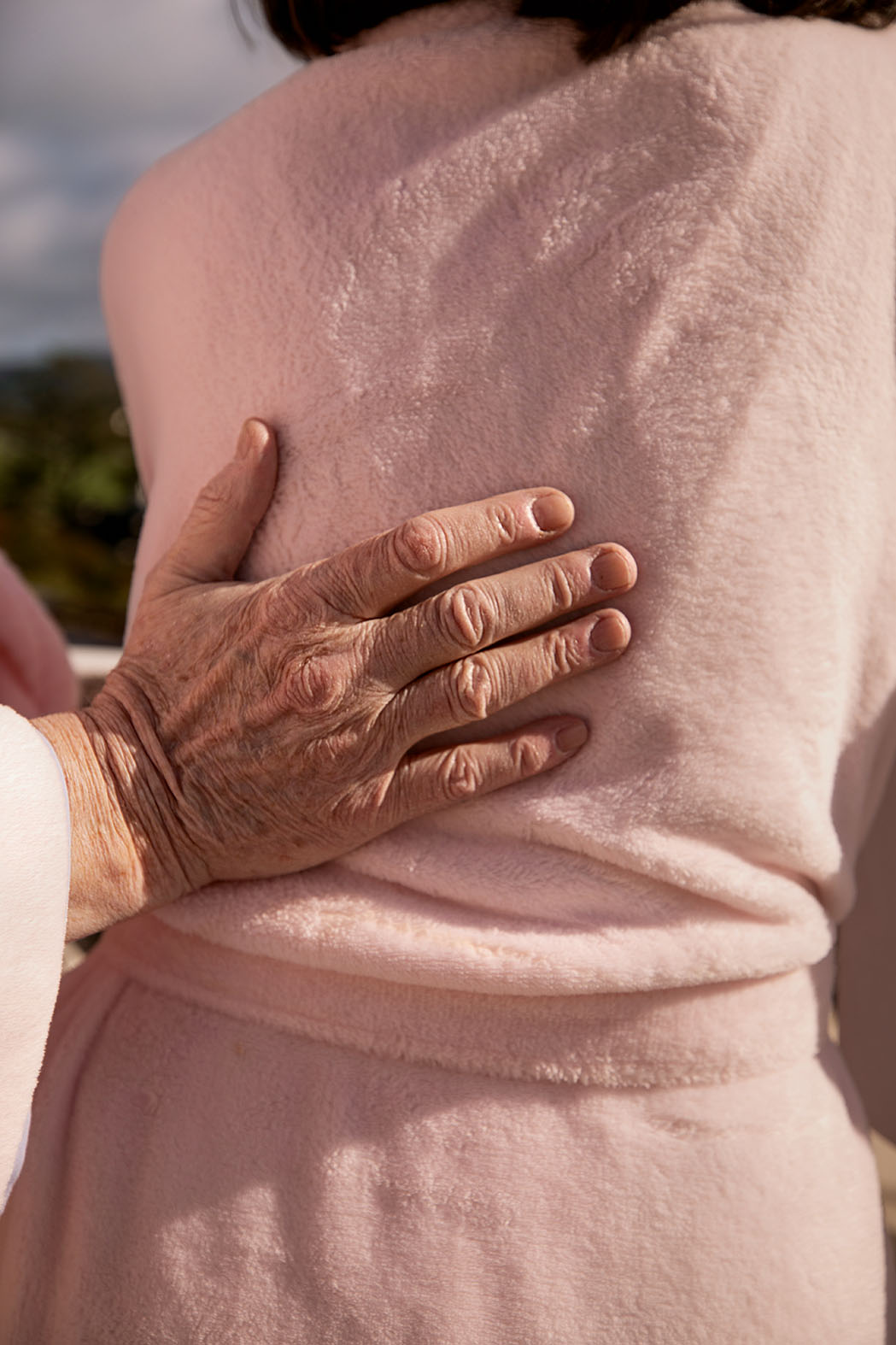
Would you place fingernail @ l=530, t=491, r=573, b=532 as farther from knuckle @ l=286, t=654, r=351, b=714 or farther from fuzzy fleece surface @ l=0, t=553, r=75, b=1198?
fuzzy fleece surface @ l=0, t=553, r=75, b=1198

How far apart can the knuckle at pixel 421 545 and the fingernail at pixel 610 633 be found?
108 millimetres

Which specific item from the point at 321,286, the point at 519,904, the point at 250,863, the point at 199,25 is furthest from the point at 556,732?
the point at 199,25

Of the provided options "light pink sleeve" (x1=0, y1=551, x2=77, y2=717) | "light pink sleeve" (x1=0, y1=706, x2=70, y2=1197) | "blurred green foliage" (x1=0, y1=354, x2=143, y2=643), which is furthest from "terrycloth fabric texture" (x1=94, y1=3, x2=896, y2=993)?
"blurred green foliage" (x1=0, y1=354, x2=143, y2=643)

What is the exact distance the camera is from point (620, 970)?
643 mm

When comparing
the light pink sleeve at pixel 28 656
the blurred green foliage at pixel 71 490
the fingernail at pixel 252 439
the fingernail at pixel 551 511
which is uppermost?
the fingernail at pixel 252 439

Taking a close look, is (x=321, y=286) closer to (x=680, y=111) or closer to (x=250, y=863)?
(x=680, y=111)

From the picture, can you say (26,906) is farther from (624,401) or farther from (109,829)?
(624,401)

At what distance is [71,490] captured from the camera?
3.40 meters

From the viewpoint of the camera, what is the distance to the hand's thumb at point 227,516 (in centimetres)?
69

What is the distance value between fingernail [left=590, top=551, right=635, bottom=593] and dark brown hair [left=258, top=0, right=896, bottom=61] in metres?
0.32

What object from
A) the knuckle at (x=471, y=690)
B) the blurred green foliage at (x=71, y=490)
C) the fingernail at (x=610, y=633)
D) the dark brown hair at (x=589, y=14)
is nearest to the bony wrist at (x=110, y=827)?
the knuckle at (x=471, y=690)

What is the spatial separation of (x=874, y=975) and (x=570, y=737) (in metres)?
0.49

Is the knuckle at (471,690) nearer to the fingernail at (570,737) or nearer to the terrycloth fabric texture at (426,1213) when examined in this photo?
the fingernail at (570,737)

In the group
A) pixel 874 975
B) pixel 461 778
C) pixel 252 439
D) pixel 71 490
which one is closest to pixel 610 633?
pixel 461 778
